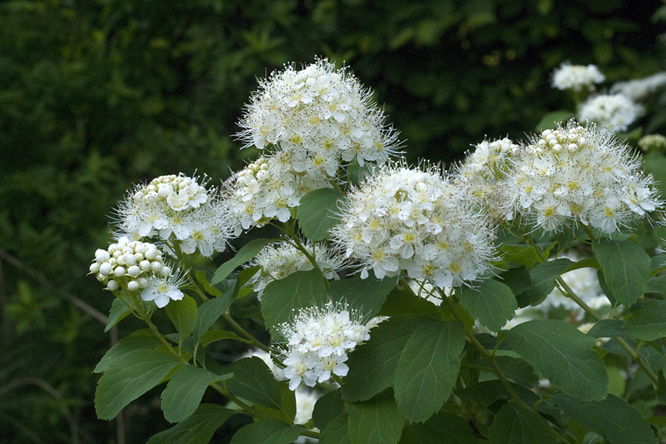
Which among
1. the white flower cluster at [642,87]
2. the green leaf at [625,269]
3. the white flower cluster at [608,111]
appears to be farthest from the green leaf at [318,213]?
the white flower cluster at [642,87]

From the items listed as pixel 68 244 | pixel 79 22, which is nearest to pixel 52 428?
pixel 68 244

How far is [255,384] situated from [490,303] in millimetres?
587

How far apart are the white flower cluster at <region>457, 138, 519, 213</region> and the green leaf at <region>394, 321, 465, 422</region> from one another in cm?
40

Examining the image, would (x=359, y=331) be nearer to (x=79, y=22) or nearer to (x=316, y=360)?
(x=316, y=360)

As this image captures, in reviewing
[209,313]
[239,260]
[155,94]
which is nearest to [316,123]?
[239,260]

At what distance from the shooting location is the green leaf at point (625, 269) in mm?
1401

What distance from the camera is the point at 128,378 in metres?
1.44

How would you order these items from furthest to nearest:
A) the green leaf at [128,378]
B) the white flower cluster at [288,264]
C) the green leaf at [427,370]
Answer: the white flower cluster at [288,264]
the green leaf at [128,378]
the green leaf at [427,370]

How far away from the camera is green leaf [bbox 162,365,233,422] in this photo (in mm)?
1323

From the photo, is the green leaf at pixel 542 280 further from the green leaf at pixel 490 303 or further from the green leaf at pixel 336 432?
the green leaf at pixel 336 432

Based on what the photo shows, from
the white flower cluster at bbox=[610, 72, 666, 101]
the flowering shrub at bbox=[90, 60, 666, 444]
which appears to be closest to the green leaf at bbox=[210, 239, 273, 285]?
the flowering shrub at bbox=[90, 60, 666, 444]

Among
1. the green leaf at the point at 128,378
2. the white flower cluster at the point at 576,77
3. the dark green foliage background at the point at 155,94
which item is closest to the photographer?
the green leaf at the point at 128,378

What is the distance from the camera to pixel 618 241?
153cm

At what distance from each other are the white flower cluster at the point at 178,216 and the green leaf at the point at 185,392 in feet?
1.17
